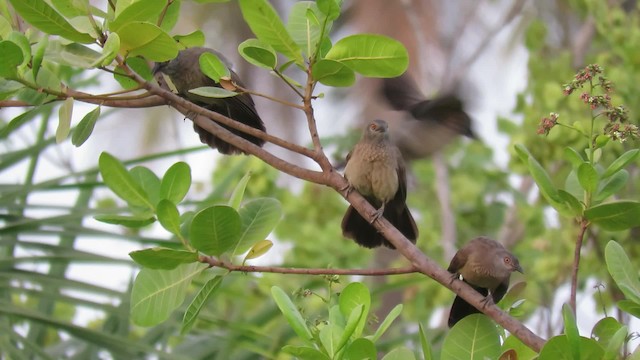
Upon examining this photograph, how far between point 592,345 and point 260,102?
995 centimetres

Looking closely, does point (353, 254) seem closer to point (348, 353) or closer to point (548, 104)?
point (548, 104)

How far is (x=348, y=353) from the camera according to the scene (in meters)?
1.60

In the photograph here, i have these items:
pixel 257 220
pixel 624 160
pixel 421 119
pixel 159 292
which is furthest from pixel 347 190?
pixel 421 119

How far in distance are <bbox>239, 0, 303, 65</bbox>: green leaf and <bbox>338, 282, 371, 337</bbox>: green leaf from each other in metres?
0.43

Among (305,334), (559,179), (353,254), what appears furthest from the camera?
(353,254)

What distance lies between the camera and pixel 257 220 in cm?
188

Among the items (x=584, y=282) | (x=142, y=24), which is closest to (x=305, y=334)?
(x=142, y=24)

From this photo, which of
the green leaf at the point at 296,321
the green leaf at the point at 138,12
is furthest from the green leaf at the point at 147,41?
the green leaf at the point at 296,321

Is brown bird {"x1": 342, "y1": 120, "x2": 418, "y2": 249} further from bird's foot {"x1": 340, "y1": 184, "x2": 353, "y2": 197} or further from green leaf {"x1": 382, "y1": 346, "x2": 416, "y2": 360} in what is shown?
green leaf {"x1": 382, "y1": 346, "x2": 416, "y2": 360}

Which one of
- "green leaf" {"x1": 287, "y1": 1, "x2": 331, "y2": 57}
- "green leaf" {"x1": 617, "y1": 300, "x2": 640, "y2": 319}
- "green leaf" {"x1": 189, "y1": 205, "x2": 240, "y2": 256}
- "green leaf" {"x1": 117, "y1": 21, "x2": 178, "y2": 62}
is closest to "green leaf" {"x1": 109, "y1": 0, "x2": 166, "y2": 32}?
"green leaf" {"x1": 117, "y1": 21, "x2": 178, "y2": 62}

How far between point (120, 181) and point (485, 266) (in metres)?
1.01

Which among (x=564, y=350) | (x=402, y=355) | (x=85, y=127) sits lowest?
(x=564, y=350)

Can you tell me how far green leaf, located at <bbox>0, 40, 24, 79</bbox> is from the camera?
1.67 metres

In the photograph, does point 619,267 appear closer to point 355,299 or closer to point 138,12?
point 355,299
